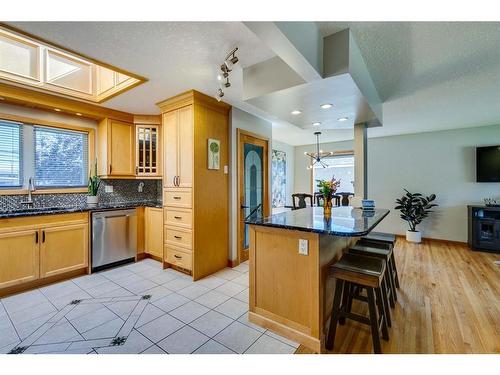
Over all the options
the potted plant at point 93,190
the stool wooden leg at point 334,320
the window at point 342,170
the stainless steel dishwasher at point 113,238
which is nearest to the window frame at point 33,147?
the potted plant at point 93,190

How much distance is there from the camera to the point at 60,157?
3451 mm

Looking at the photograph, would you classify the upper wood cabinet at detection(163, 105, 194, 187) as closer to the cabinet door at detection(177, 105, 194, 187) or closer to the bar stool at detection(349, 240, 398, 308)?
the cabinet door at detection(177, 105, 194, 187)

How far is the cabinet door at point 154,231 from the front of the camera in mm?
3648

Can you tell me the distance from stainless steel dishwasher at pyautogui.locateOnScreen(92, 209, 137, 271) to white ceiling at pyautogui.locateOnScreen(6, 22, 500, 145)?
169 cm

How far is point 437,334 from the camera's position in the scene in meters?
1.93

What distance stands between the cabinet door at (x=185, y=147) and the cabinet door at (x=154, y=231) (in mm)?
884

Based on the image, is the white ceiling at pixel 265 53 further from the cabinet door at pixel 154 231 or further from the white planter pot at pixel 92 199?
the cabinet door at pixel 154 231

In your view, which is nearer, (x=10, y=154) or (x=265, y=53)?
(x=265, y=53)

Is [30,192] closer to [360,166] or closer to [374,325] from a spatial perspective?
[374,325]

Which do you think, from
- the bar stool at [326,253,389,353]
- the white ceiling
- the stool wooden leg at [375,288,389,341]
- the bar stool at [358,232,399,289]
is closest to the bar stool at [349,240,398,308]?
the bar stool at [358,232,399,289]

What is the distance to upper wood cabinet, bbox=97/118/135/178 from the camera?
11.9 feet

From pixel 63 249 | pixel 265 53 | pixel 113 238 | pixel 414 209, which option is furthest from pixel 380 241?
pixel 63 249

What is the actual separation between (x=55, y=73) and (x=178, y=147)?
5.76 feet

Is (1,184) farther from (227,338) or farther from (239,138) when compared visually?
(227,338)
